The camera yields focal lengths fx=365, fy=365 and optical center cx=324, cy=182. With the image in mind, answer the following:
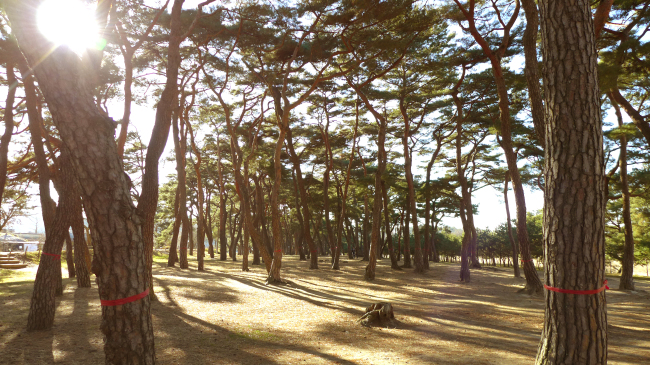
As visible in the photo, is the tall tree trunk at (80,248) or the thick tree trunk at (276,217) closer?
the tall tree trunk at (80,248)

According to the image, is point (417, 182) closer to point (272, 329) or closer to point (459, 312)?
point (459, 312)

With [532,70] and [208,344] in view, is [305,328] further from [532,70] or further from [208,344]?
[532,70]

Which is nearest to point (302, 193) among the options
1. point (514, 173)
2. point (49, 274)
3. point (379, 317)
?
point (514, 173)

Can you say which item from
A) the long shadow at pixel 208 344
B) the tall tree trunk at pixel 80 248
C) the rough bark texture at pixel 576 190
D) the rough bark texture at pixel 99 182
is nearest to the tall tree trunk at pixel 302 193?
the tall tree trunk at pixel 80 248

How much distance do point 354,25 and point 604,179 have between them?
8.35 metres

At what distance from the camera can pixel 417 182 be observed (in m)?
20.7

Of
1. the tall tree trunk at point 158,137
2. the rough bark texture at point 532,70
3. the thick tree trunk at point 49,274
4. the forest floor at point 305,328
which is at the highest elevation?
the rough bark texture at point 532,70

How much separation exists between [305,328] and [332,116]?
37.7 feet

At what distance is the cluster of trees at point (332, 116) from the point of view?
2.79 meters

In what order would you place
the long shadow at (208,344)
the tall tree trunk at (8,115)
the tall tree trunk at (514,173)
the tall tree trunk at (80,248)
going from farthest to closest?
the tall tree trunk at (514,173), the tall tree trunk at (80,248), the tall tree trunk at (8,115), the long shadow at (208,344)

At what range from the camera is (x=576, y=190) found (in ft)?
9.32

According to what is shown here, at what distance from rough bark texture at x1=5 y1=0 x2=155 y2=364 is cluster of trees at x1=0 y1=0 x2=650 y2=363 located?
0.01 meters

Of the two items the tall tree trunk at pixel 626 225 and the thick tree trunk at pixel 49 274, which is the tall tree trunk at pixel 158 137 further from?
the tall tree trunk at pixel 626 225

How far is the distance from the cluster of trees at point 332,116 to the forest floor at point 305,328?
0.83 m
